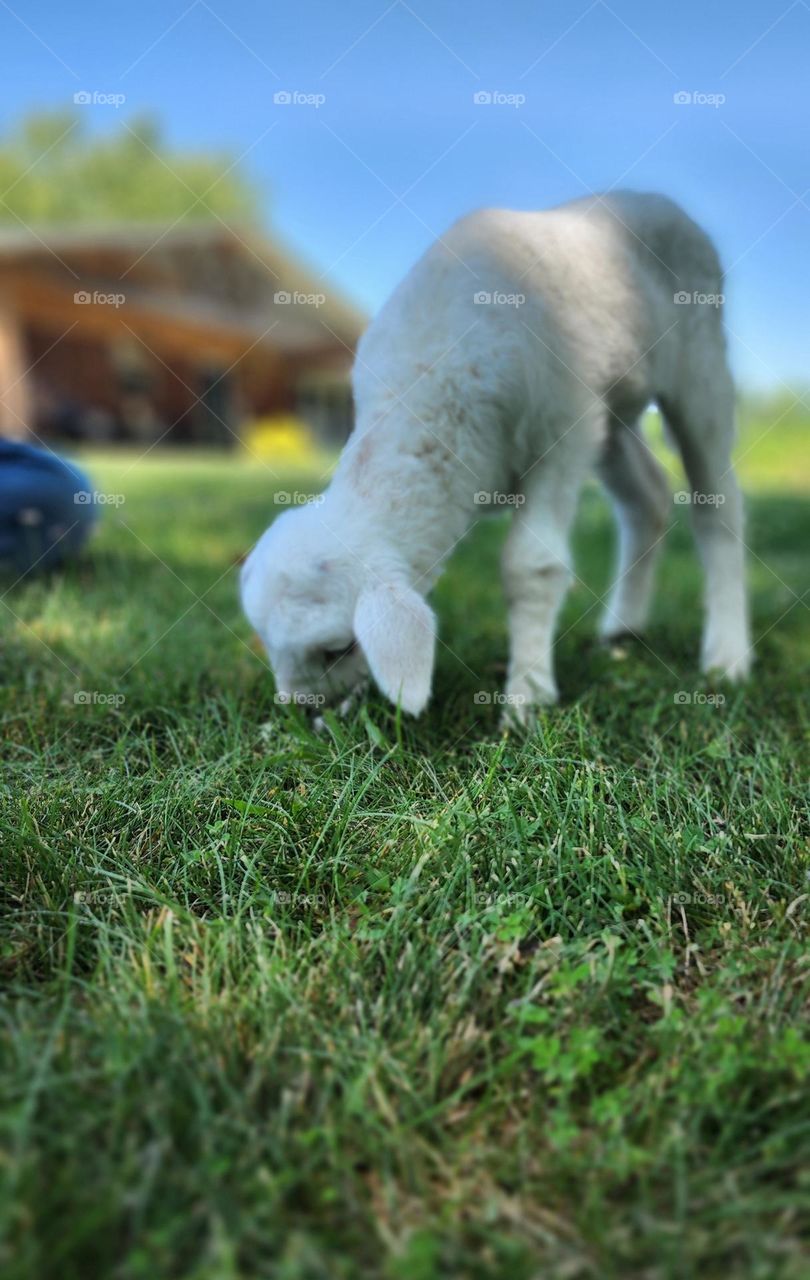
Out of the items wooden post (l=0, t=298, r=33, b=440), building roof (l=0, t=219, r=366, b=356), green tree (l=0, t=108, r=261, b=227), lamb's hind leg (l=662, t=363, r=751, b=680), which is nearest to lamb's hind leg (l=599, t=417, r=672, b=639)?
lamb's hind leg (l=662, t=363, r=751, b=680)

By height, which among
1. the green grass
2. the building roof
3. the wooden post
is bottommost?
the wooden post

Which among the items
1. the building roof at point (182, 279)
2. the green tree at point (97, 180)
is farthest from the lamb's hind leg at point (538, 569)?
the green tree at point (97, 180)

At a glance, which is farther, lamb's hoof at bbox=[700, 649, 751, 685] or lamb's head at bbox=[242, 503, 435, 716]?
lamb's hoof at bbox=[700, 649, 751, 685]

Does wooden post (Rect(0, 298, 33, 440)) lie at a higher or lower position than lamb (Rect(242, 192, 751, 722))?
lower

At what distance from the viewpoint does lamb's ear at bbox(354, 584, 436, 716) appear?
2.53 meters

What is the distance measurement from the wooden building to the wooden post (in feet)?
0.11

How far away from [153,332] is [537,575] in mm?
19566

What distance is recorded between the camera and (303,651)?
2.79 m

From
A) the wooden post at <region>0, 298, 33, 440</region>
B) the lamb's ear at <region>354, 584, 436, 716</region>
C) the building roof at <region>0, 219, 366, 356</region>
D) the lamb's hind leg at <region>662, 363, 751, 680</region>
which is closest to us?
the lamb's ear at <region>354, 584, 436, 716</region>

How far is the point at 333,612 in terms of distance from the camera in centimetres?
272

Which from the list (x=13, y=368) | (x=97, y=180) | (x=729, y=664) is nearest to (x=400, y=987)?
(x=729, y=664)

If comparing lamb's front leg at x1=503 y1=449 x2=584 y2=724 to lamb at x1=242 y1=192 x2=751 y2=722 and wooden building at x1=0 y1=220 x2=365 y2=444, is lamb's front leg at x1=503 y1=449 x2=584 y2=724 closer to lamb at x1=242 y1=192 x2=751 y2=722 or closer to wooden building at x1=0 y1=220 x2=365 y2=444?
lamb at x1=242 y1=192 x2=751 y2=722

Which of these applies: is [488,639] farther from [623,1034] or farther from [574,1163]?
[574,1163]

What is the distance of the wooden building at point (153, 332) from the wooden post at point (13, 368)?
0.03 meters
